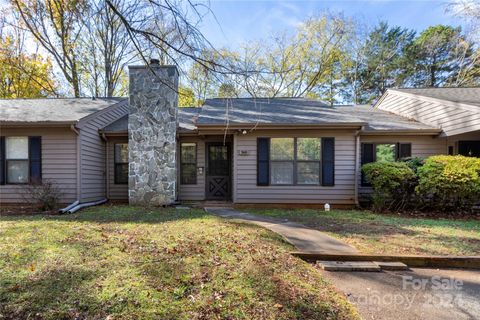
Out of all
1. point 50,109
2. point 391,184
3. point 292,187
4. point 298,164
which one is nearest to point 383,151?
point 391,184

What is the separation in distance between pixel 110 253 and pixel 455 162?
341 inches

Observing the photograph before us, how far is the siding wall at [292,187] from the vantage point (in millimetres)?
8547

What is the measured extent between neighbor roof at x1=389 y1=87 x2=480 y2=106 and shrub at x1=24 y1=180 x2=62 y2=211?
1270 cm

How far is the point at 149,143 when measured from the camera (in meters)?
8.37

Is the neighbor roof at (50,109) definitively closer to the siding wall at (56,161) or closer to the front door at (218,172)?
the siding wall at (56,161)

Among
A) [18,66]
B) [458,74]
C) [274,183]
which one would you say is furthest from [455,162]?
[18,66]

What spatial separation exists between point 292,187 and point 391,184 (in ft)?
9.04

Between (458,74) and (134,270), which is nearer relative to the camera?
(134,270)

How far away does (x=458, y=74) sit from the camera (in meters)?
18.8

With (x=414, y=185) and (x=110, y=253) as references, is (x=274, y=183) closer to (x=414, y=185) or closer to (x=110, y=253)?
(x=414, y=185)

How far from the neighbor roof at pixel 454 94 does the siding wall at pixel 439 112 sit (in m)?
0.34

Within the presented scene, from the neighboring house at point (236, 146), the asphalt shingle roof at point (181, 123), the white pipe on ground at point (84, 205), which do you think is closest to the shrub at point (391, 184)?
the neighboring house at point (236, 146)

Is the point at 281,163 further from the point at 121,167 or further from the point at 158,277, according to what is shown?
the point at 158,277

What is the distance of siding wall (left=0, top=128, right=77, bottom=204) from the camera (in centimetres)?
840
